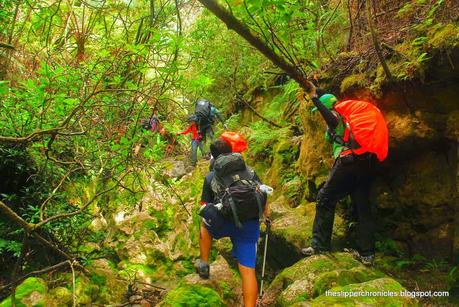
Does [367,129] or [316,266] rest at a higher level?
[367,129]

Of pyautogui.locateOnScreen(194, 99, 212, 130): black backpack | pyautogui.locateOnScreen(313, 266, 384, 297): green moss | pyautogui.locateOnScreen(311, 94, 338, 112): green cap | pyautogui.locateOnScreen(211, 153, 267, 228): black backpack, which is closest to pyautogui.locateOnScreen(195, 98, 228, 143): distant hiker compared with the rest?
pyautogui.locateOnScreen(194, 99, 212, 130): black backpack

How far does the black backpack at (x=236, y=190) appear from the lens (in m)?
4.35

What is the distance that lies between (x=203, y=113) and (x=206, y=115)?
0.56 feet

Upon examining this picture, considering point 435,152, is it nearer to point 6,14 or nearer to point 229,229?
point 229,229

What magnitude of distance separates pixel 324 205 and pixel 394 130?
156cm

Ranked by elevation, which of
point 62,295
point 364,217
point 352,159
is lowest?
point 62,295

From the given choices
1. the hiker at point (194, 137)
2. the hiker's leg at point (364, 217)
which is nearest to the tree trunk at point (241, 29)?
the hiker's leg at point (364, 217)

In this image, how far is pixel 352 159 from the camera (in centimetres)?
472

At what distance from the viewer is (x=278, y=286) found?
491cm

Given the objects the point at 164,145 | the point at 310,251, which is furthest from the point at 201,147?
the point at 310,251

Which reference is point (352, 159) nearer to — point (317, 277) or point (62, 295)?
point (317, 277)

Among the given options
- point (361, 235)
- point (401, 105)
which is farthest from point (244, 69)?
point (361, 235)

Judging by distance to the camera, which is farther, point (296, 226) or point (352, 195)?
point (296, 226)

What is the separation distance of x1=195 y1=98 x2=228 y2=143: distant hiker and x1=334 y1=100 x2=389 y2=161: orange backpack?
5987 mm
